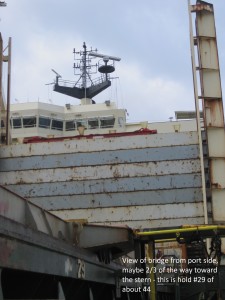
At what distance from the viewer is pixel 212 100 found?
13.9m

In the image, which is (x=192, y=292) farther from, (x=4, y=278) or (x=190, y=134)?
(x=190, y=134)

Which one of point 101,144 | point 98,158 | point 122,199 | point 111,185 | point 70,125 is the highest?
point 70,125

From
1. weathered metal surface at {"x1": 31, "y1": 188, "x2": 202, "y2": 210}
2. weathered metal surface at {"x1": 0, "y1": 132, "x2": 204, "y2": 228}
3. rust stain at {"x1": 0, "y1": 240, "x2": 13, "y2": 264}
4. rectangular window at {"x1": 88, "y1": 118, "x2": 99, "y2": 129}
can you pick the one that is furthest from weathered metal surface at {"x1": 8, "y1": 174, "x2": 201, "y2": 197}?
rectangular window at {"x1": 88, "y1": 118, "x2": 99, "y2": 129}

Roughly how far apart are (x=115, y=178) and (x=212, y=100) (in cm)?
409

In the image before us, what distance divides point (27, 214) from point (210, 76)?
1134 centimetres

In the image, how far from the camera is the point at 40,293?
12.8 ft

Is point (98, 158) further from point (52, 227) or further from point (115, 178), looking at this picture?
point (52, 227)

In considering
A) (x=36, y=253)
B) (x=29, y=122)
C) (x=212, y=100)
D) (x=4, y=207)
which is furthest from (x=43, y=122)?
(x=36, y=253)

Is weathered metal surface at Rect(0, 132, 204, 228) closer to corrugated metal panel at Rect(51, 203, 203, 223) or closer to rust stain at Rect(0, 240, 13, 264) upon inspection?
corrugated metal panel at Rect(51, 203, 203, 223)

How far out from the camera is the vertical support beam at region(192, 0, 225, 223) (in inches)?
495

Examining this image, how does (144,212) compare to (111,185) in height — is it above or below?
below

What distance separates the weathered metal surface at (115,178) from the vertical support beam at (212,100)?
1.50ft

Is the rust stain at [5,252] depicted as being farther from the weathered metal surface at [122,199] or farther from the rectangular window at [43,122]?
the rectangular window at [43,122]

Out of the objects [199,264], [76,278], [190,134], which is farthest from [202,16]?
[76,278]
